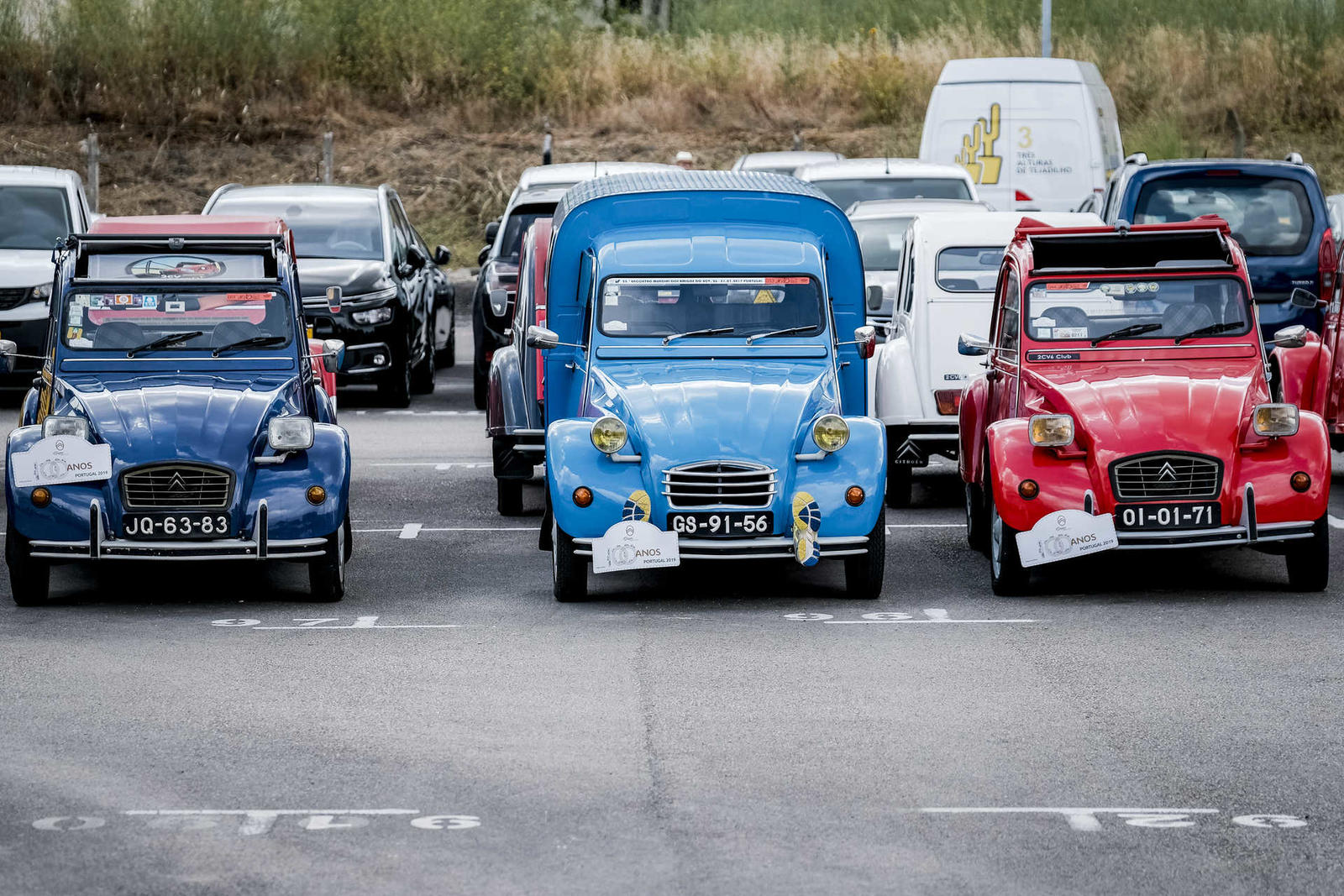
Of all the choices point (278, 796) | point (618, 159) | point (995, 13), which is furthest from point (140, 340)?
point (995, 13)

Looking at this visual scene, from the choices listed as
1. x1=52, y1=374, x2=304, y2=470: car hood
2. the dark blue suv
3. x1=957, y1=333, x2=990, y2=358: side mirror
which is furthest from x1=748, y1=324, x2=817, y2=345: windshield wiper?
the dark blue suv

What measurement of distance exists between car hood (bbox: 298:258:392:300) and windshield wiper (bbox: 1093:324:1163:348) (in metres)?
9.88

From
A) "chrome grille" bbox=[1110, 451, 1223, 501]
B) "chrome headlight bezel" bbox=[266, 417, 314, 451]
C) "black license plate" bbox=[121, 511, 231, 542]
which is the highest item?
"chrome headlight bezel" bbox=[266, 417, 314, 451]

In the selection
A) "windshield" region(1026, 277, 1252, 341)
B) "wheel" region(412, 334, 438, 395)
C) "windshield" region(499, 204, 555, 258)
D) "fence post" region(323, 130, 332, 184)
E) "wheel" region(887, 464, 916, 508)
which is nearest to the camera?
"windshield" region(1026, 277, 1252, 341)

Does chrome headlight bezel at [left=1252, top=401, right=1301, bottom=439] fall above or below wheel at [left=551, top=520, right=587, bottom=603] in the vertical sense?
above

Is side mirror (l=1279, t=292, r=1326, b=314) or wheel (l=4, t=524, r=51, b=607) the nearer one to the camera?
wheel (l=4, t=524, r=51, b=607)

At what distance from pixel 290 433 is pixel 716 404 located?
2.20 m

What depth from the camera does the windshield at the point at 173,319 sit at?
1272cm

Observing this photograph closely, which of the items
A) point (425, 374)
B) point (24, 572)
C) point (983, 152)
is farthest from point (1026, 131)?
point (24, 572)

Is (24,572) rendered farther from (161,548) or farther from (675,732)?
(675,732)

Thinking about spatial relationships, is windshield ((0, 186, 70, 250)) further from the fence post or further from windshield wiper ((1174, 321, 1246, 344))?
windshield wiper ((1174, 321, 1246, 344))

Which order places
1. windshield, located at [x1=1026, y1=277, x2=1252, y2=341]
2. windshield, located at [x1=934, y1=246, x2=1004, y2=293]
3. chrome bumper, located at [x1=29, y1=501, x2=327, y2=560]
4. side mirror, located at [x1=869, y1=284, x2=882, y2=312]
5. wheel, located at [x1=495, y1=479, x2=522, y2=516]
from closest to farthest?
1. chrome bumper, located at [x1=29, y1=501, x2=327, y2=560]
2. windshield, located at [x1=1026, y1=277, x2=1252, y2=341]
3. wheel, located at [x1=495, y1=479, x2=522, y2=516]
4. side mirror, located at [x1=869, y1=284, x2=882, y2=312]
5. windshield, located at [x1=934, y1=246, x2=1004, y2=293]

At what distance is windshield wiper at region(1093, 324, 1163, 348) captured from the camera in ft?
42.1

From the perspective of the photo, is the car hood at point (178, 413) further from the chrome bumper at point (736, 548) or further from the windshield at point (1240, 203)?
the windshield at point (1240, 203)
